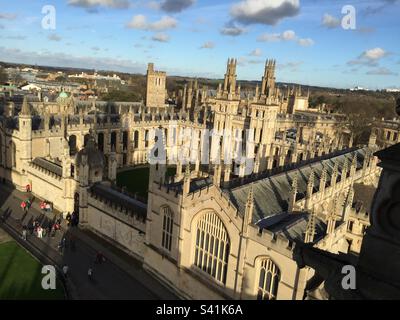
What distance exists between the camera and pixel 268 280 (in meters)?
15.7

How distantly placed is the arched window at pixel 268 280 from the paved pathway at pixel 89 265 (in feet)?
18.9

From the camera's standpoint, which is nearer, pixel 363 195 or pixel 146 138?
pixel 363 195

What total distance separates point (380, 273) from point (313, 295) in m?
11.0

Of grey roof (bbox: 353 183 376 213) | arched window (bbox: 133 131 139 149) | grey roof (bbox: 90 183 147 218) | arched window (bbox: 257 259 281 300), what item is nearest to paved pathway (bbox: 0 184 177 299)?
grey roof (bbox: 90 183 147 218)

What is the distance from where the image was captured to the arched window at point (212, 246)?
56.6 feet

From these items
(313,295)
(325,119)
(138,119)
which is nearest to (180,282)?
(313,295)

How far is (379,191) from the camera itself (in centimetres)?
382

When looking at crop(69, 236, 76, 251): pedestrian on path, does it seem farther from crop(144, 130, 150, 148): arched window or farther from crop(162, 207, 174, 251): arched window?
crop(144, 130, 150, 148): arched window

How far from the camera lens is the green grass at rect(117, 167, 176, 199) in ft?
118

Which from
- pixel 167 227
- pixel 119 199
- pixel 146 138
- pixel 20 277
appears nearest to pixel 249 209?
pixel 167 227

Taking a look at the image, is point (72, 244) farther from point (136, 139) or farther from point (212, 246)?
point (136, 139)

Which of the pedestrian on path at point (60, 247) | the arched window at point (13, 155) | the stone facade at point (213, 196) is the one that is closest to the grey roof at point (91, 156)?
the stone facade at point (213, 196)

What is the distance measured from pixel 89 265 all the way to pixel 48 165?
13.4 metres
